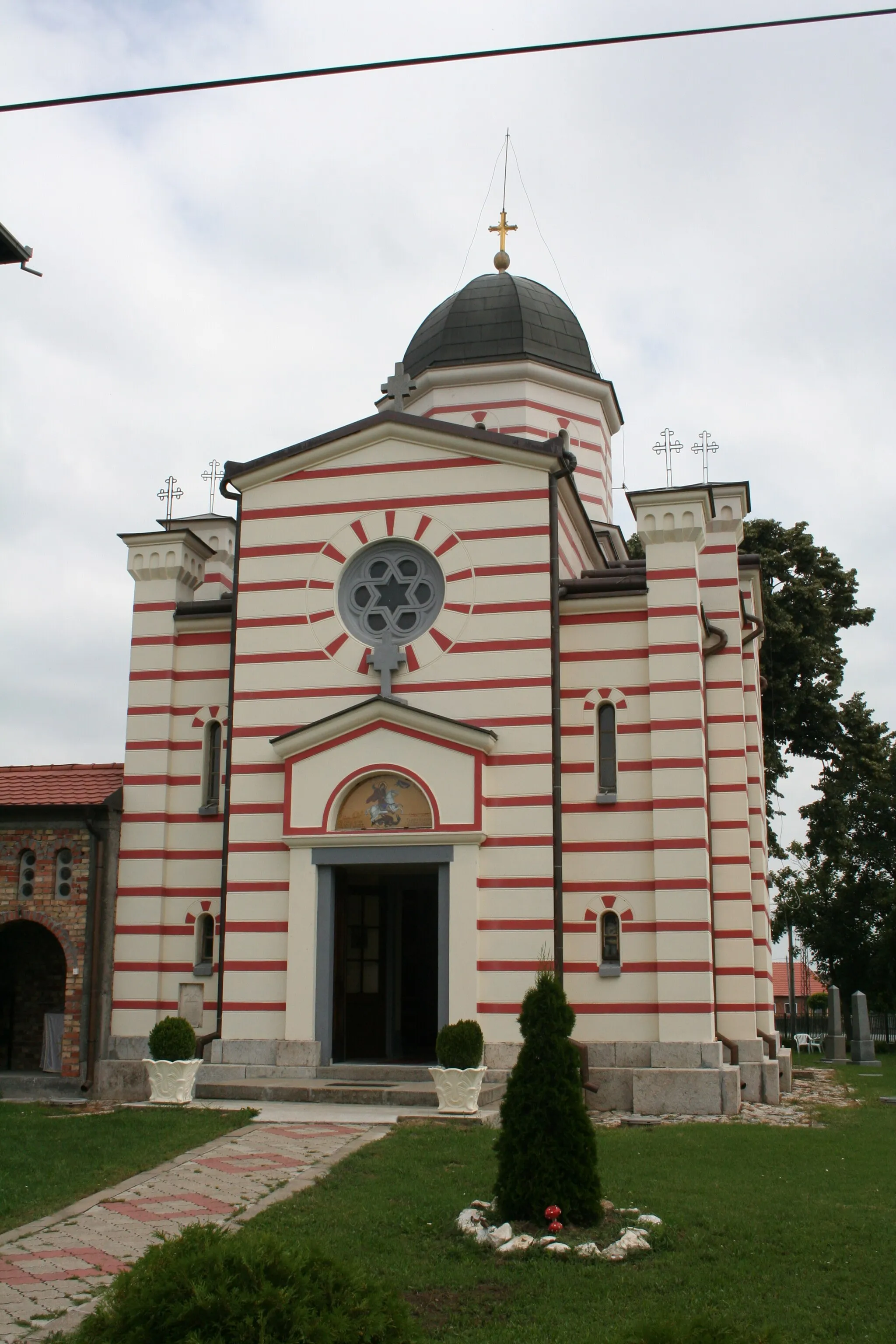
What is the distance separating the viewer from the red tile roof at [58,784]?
19.8 meters

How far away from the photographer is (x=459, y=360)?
84.7ft

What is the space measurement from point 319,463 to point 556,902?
7.61 metres

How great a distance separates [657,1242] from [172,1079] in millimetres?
9166

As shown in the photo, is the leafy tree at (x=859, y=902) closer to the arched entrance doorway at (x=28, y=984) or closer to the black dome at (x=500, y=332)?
the black dome at (x=500, y=332)

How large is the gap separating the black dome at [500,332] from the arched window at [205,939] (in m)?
11.9

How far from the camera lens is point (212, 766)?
20.5 meters

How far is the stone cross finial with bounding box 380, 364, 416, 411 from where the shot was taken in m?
20.5

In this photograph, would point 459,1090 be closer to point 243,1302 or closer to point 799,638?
point 243,1302

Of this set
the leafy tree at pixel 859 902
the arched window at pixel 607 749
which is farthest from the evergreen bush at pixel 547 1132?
the leafy tree at pixel 859 902

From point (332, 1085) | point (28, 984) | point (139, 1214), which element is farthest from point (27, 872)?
point (139, 1214)

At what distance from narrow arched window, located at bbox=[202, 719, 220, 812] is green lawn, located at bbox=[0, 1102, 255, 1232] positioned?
511 centimetres

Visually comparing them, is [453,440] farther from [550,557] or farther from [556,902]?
[556,902]

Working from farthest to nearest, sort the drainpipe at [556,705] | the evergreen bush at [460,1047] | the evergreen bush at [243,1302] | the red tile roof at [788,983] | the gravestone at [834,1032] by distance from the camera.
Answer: the red tile roof at [788,983] → the gravestone at [834,1032] → the drainpipe at [556,705] → the evergreen bush at [460,1047] → the evergreen bush at [243,1302]

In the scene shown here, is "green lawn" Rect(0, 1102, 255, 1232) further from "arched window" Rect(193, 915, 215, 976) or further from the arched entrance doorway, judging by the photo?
the arched entrance doorway
